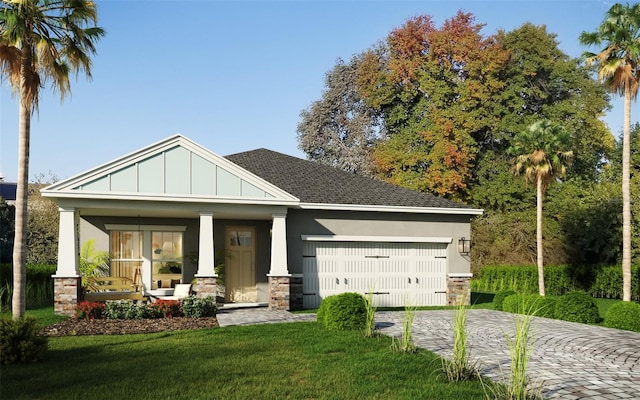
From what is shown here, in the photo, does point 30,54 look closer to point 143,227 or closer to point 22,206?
point 22,206

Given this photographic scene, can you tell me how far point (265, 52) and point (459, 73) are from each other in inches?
649

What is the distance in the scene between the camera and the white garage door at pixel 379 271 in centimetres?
1798

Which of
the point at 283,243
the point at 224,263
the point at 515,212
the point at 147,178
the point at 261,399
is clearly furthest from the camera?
the point at 515,212

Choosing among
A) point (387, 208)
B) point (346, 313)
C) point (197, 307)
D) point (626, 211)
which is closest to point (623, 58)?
point (626, 211)

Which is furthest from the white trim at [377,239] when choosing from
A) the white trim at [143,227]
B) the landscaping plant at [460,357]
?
the landscaping plant at [460,357]

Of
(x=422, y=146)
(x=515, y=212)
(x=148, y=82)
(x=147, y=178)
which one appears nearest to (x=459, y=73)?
(x=422, y=146)

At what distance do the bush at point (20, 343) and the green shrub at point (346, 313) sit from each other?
5803mm

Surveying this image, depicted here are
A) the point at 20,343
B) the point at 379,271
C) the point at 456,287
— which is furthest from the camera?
the point at 456,287

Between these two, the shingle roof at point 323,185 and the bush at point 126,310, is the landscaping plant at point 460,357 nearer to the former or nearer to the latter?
the bush at point 126,310

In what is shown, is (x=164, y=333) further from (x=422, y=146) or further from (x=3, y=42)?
(x=422, y=146)

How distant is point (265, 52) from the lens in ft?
67.2

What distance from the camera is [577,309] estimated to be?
15492mm

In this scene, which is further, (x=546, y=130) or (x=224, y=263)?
(x=546, y=130)

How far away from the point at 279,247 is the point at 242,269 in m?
3.05
